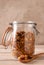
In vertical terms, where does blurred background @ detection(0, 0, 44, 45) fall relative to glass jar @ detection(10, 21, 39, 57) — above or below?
above

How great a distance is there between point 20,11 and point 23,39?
0.62 metres

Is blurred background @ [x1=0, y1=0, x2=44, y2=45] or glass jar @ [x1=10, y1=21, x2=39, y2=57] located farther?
blurred background @ [x1=0, y1=0, x2=44, y2=45]

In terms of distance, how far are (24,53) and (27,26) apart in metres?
0.12

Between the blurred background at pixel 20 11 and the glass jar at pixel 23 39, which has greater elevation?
the blurred background at pixel 20 11

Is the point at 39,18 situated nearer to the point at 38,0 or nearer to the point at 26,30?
the point at 38,0

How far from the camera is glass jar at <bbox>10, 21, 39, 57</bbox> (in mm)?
721

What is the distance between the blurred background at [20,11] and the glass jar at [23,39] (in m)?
0.57

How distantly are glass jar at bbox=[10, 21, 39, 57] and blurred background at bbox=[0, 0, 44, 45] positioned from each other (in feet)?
1.87

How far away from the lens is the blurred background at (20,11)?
1.30 m

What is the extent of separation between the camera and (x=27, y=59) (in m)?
0.69

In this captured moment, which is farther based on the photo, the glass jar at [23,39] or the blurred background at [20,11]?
the blurred background at [20,11]

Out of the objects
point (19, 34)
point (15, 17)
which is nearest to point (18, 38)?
point (19, 34)

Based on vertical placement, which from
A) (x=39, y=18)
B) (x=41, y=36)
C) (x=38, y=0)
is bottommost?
(x=41, y=36)

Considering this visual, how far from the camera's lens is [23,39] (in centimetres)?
72
